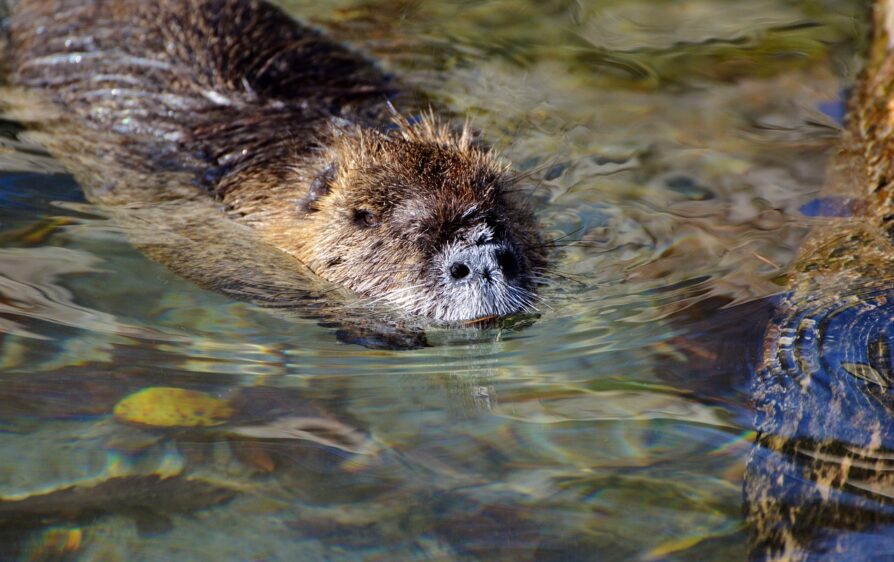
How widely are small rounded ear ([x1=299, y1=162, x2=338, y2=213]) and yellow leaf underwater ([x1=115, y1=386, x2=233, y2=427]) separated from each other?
1.10 meters

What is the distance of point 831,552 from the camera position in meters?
2.12

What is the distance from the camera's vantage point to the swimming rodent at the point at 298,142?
3133 mm

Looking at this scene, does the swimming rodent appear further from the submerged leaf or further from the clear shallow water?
the submerged leaf

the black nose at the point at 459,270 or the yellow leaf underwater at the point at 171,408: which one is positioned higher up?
the black nose at the point at 459,270

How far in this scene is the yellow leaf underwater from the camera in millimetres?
2609

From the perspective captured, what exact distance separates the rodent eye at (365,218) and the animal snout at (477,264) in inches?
16.9

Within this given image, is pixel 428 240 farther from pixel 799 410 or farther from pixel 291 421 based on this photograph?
pixel 799 410

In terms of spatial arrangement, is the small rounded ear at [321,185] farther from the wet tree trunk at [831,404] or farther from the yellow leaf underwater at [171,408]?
the wet tree trunk at [831,404]

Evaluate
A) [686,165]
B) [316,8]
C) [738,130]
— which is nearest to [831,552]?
[686,165]

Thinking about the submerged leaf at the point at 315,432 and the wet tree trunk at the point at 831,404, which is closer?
the wet tree trunk at the point at 831,404

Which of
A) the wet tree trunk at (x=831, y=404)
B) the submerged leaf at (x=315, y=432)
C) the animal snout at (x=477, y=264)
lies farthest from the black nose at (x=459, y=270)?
the wet tree trunk at (x=831, y=404)

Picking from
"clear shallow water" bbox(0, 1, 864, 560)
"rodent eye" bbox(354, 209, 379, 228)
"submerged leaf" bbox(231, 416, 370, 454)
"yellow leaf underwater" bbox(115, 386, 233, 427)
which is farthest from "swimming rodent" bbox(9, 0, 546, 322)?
"yellow leaf underwater" bbox(115, 386, 233, 427)

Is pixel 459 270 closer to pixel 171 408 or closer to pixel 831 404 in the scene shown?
pixel 171 408

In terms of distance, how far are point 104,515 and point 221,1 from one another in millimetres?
3158
